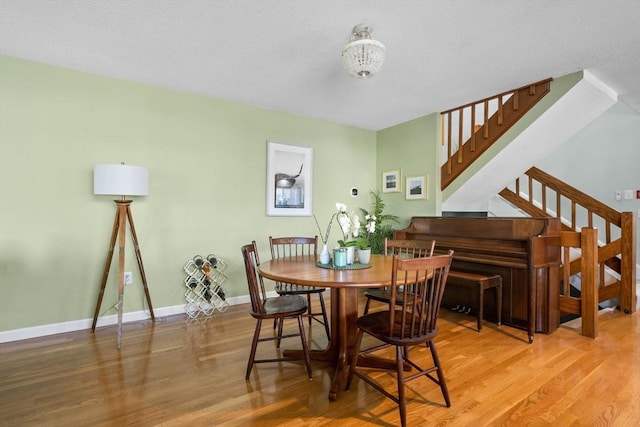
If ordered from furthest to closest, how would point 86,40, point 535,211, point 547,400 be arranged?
point 535,211, point 86,40, point 547,400

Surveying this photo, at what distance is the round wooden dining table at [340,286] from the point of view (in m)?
1.74

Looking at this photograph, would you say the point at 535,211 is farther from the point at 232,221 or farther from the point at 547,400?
the point at 232,221

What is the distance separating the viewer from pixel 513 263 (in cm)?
290

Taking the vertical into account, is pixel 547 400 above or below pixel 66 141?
below

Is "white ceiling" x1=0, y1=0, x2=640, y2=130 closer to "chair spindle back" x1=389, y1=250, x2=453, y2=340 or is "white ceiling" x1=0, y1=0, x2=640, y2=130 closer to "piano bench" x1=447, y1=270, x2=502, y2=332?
"chair spindle back" x1=389, y1=250, x2=453, y2=340

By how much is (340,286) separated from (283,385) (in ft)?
2.70

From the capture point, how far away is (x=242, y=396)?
1.87 meters

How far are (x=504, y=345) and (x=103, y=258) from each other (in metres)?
3.68

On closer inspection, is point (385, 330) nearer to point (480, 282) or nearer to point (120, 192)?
point (480, 282)

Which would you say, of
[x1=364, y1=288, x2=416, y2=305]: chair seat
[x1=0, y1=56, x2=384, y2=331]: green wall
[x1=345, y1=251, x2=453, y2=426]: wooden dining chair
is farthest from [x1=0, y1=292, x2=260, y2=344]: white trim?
[x1=345, y1=251, x2=453, y2=426]: wooden dining chair

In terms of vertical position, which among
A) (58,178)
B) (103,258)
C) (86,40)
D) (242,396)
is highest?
(86,40)

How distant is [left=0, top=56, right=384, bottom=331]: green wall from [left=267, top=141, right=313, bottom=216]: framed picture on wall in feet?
0.36

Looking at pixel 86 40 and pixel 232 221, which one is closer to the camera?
pixel 86 40

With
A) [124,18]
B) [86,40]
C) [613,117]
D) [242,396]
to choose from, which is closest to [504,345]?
[242,396]
